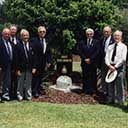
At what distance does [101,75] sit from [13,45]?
2679 millimetres

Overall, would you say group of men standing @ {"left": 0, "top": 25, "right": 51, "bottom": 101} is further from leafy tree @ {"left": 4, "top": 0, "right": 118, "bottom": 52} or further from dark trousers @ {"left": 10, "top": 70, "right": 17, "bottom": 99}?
leafy tree @ {"left": 4, "top": 0, "right": 118, "bottom": 52}

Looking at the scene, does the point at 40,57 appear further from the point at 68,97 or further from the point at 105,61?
the point at 105,61

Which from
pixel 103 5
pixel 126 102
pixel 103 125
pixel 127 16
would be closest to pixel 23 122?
pixel 103 125

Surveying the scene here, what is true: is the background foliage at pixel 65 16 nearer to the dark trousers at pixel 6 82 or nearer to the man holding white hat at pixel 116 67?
the man holding white hat at pixel 116 67

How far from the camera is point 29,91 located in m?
14.0

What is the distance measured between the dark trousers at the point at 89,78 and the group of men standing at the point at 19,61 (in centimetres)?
142

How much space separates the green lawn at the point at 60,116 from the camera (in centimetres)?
1099

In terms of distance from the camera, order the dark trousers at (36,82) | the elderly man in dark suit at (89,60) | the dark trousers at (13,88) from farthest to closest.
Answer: the elderly man in dark suit at (89,60), the dark trousers at (36,82), the dark trousers at (13,88)

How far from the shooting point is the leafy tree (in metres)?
16.9

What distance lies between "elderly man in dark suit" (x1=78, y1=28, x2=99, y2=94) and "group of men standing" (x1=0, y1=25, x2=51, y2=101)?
1185 mm

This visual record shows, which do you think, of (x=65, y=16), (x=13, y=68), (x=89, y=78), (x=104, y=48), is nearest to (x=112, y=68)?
(x=104, y=48)

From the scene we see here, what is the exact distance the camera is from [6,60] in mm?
13586

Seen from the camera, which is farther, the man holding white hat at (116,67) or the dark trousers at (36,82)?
the dark trousers at (36,82)

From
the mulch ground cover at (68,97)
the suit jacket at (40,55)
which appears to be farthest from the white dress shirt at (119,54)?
the suit jacket at (40,55)
